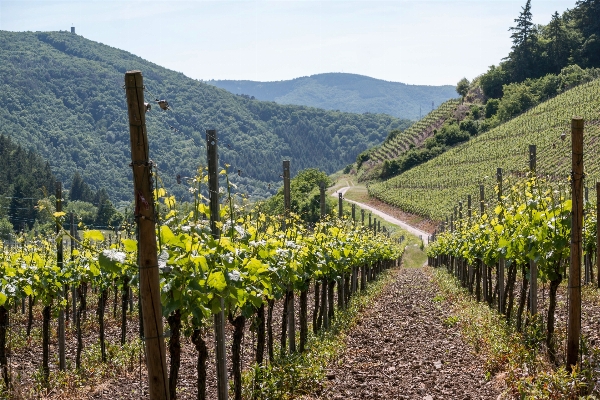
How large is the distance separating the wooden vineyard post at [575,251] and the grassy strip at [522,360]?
26cm

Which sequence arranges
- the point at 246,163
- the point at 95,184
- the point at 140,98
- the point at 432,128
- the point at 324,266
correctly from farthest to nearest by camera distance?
the point at 246,163
the point at 432,128
the point at 95,184
the point at 324,266
the point at 140,98

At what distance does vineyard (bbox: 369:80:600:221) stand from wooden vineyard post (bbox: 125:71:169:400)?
51484 mm

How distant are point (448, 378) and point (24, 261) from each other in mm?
7288

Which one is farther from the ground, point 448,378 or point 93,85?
point 93,85

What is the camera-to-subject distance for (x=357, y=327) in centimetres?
1569

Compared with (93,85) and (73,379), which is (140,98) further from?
(93,85)

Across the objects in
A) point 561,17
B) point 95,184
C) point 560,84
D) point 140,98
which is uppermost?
point 561,17

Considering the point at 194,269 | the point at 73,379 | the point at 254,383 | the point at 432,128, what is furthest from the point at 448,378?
the point at 432,128

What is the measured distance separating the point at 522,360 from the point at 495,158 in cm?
6957

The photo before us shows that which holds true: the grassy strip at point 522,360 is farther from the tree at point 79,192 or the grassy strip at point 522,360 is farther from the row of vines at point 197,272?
the tree at point 79,192

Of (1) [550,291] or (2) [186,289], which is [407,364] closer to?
(1) [550,291]

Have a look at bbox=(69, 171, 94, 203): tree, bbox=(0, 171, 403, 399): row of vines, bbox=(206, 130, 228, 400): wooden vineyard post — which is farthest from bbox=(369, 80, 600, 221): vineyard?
bbox=(206, 130, 228, 400): wooden vineyard post

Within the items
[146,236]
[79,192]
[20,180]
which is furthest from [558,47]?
[146,236]

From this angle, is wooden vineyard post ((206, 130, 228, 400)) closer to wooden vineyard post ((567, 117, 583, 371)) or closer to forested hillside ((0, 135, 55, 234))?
wooden vineyard post ((567, 117, 583, 371))
